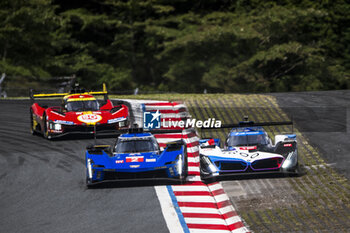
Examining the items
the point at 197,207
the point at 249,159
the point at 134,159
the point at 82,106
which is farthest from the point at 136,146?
the point at 82,106

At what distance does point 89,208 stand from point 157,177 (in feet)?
7.08

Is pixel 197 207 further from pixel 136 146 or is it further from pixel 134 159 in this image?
pixel 136 146

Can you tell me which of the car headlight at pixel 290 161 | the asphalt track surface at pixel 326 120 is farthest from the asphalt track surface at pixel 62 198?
the asphalt track surface at pixel 326 120

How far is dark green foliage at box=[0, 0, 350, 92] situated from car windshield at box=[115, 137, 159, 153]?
95.4 feet

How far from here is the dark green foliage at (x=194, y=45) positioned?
45.7 m

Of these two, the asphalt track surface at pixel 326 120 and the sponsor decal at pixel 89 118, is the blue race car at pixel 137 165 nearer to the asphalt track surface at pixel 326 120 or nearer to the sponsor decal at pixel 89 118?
the asphalt track surface at pixel 326 120

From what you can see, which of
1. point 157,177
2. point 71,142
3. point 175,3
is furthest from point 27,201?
point 175,3

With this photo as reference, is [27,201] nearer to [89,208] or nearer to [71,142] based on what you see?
[89,208]

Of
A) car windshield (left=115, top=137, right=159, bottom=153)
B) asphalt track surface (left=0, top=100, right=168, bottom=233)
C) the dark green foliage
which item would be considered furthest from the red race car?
the dark green foliage

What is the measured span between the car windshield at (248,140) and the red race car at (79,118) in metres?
5.02

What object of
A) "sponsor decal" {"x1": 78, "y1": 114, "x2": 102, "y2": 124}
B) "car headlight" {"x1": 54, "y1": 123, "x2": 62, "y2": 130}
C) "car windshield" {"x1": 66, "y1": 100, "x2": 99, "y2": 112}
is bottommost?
"car headlight" {"x1": 54, "y1": 123, "x2": 62, "y2": 130}

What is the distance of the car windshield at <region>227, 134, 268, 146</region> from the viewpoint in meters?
16.8

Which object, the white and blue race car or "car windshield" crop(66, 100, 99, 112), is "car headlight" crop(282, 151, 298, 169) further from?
"car windshield" crop(66, 100, 99, 112)

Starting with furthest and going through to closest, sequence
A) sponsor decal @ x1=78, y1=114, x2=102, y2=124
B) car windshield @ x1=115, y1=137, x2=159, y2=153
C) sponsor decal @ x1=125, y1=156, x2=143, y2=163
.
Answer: sponsor decal @ x1=78, y1=114, x2=102, y2=124
car windshield @ x1=115, y1=137, x2=159, y2=153
sponsor decal @ x1=125, y1=156, x2=143, y2=163
